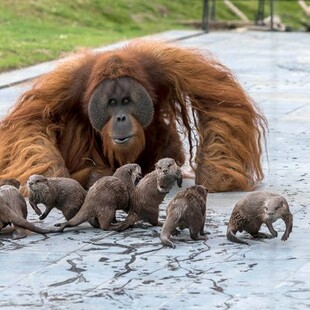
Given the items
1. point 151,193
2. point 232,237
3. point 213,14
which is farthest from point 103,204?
point 213,14

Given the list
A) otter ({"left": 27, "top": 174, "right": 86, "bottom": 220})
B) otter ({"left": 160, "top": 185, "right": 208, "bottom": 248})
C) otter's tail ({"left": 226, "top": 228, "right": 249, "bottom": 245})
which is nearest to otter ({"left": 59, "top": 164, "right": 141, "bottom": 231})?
otter ({"left": 27, "top": 174, "right": 86, "bottom": 220})

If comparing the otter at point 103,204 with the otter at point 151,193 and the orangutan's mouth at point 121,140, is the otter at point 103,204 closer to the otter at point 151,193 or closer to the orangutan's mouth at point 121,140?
the otter at point 151,193

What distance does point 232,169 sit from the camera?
7617mm

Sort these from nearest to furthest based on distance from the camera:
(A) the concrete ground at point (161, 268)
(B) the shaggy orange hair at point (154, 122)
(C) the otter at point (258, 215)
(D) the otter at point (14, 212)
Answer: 1. (A) the concrete ground at point (161, 268)
2. (C) the otter at point (258, 215)
3. (D) the otter at point (14, 212)
4. (B) the shaggy orange hair at point (154, 122)

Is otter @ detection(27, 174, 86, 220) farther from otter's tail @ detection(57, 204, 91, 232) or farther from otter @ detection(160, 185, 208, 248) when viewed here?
otter @ detection(160, 185, 208, 248)

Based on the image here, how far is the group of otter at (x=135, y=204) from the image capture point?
6199 millimetres

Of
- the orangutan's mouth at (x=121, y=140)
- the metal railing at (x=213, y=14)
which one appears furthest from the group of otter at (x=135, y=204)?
the metal railing at (x=213, y=14)

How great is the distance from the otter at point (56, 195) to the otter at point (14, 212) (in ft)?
0.43

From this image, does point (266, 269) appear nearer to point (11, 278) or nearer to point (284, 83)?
point (11, 278)

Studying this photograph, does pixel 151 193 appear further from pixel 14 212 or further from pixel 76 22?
pixel 76 22

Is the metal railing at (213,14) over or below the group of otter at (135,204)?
below

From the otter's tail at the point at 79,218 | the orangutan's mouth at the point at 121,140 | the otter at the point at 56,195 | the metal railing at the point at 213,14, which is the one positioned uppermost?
the orangutan's mouth at the point at 121,140

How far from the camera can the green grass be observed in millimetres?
14664

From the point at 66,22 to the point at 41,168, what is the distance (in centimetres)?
1090
